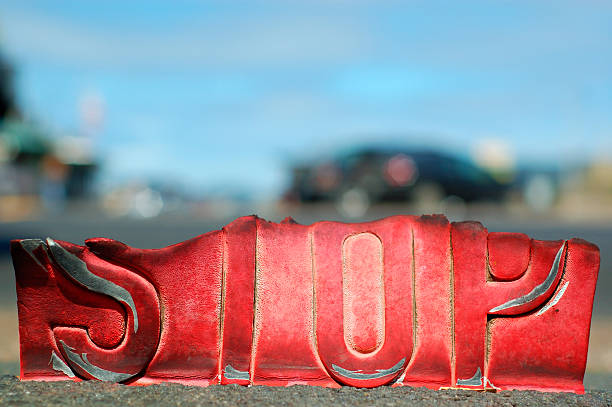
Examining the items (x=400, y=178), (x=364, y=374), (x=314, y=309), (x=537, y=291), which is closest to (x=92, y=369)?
(x=314, y=309)

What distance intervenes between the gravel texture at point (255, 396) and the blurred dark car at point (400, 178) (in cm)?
1077

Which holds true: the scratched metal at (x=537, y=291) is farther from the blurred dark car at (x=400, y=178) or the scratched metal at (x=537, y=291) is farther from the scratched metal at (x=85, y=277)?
the blurred dark car at (x=400, y=178)

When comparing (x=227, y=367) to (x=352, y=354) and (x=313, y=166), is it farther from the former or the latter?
(x=313, y=166)

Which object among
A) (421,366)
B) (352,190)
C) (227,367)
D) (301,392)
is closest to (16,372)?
(227,367)

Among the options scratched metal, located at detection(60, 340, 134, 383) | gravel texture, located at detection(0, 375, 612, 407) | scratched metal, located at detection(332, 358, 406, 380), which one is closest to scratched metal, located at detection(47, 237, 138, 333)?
scratched metal, located at detection(60, 340, 134, 383)

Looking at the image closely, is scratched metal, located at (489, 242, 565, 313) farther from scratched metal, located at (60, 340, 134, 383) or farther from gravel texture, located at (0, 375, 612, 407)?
scratched metal, located at (60, 340, 134, 383)

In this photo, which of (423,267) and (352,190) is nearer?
(423,267)

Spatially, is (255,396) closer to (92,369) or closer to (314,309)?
(314,309)

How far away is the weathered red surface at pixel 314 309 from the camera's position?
137 inches

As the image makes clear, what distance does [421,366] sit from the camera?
3492 millimetres

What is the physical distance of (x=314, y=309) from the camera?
3.52 m

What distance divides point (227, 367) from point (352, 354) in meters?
0.65

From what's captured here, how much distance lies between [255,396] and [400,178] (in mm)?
11269

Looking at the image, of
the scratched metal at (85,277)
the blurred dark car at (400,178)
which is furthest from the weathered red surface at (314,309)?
the blurred dark car at (400,178)
